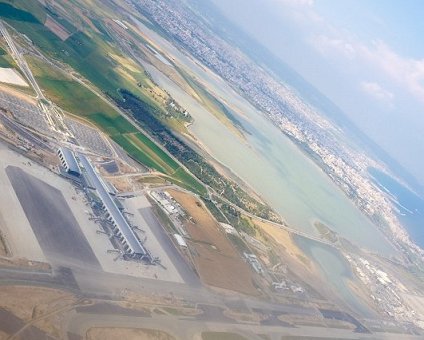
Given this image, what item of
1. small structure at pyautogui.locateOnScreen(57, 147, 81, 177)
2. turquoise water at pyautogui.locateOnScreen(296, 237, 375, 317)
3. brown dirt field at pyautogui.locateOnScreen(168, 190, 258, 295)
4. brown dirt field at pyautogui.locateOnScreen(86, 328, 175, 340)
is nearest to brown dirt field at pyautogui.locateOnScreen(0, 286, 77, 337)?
brown dirt field at pyautogui.locateOnScreen(86, 328, 175, 340)

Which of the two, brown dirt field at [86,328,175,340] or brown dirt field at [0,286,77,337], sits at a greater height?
brown dirt field at [86,328,175,340]

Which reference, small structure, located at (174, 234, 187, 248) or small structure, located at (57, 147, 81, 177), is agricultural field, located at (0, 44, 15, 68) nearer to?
small structure, located at (57, 147, 81, 177)

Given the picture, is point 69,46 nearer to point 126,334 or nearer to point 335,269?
point 335,269

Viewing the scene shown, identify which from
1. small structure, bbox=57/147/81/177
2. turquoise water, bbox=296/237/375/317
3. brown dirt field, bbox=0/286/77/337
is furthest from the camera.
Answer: turquoise water, bbox=296/237/375/317

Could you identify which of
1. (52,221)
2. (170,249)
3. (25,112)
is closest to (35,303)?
(52,221)

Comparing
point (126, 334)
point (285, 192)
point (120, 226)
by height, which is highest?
point (285, 192)

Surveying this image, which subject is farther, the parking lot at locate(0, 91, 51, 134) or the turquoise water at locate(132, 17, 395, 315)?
the turquoise water at locate(132, 17, 395, 315)

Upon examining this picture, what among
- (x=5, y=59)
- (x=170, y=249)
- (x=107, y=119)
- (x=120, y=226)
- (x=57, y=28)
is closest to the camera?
(x=120, y=226)
